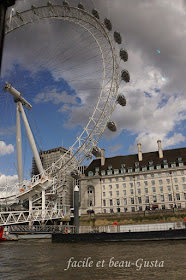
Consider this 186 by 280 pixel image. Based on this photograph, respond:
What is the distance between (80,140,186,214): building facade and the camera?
61.7m

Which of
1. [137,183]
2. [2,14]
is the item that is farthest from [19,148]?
[2,14]

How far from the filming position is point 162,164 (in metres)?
65.1

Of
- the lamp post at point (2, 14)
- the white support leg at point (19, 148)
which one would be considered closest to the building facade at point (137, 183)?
the white support leg at point (19, 148)

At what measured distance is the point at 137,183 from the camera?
65938 mm

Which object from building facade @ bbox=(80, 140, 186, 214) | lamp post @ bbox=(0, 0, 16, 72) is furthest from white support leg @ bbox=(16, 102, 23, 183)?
lamp post @ bbox=(0, 0, 16, 72)

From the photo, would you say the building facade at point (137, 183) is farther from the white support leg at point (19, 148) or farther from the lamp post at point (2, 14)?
the lamp post at point (2, 14)

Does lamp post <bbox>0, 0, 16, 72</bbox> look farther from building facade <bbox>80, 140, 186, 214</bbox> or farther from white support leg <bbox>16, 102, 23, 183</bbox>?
building facade <bbox>80, 140, 186, 214</bbox>

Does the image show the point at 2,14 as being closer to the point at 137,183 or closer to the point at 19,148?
the point at 19,148

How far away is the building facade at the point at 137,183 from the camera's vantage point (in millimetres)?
61719

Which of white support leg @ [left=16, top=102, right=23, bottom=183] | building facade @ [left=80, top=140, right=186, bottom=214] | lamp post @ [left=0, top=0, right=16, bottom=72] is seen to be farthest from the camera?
building facade @ [left=80, top=140, right=186, bottom=214]

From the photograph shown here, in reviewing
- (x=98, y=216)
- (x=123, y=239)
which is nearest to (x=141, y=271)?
(x=123, y=239)

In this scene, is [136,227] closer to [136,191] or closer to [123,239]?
[123,239]

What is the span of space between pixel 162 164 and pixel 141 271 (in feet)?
180

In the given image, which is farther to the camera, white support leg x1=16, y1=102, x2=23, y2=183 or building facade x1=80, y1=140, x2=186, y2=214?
building facade x1=80, y1=140, x2=186, y2=214
